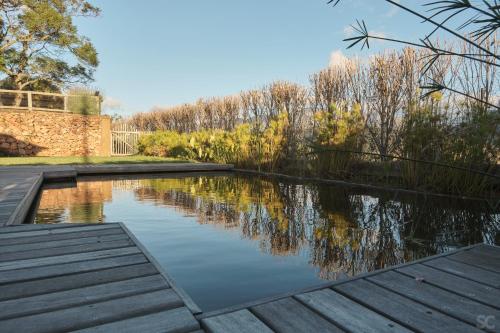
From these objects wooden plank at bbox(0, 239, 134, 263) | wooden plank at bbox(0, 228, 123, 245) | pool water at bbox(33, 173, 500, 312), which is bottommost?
pool water at bbox(33, 173, 500, 312)

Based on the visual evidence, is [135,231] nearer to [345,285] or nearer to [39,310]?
[39,310]

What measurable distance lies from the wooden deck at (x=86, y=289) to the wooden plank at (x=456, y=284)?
109 cm

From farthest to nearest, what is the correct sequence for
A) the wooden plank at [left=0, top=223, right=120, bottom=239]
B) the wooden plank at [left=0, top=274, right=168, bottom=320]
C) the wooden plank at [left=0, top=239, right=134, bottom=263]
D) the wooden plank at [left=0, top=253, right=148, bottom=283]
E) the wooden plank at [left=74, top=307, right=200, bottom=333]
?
the wooden plank at [left=0, top=223, right=120, bottom=239] → the wooden plank at [left=0, top=239, right=134, bottom=263] → the wooden plank at [left=0, top=253, right=148, bottom=283] → the wooden plank at [left=0, top=274, right=168, bottom=320] → the wooden plank at [left=74, top=307, right=200, bottom=333]

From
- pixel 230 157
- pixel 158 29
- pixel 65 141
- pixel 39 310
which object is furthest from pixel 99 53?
pixel 39 310

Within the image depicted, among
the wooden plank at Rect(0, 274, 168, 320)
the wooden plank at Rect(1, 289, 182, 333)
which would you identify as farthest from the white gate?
the wooden plank at Rect(1, 289, 182, 333)

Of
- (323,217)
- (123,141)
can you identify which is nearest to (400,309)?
(323,217)

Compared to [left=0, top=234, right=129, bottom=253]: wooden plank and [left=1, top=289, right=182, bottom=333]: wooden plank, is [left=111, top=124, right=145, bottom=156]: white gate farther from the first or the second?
[left=1, top=289, right=182, bottom=333]: wooden plank

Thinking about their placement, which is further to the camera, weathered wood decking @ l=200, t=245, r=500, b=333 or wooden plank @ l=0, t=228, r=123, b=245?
wooden plank @ l=0, t=228, r=123, b=245

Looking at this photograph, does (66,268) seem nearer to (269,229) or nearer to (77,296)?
(77,296)

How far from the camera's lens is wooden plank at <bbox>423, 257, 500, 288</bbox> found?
1.59 meters

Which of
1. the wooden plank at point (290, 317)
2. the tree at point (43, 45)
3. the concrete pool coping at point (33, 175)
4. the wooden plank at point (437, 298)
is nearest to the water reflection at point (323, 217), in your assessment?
the concrete pool coping at point (33, 175)

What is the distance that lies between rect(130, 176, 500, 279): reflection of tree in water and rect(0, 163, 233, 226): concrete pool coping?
1.54 meters

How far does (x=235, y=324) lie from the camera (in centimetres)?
116

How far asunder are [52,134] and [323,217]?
1254cm
